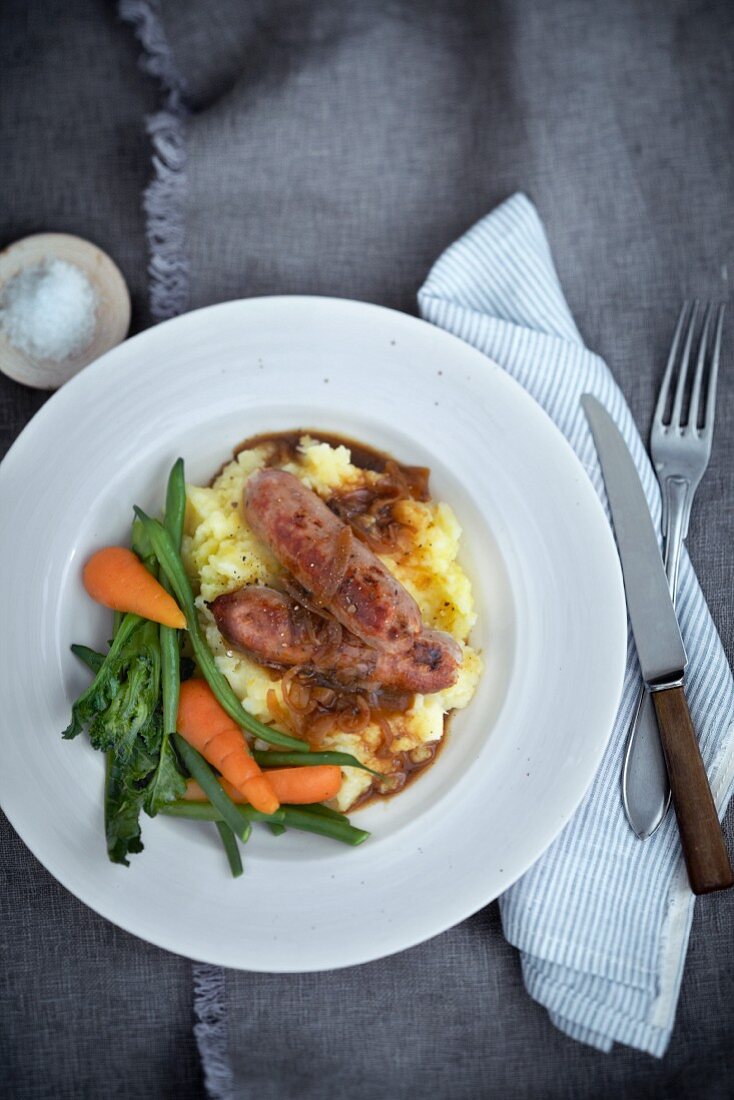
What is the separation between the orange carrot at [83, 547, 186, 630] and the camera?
3.34 meters

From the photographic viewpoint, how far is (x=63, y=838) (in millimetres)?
3316

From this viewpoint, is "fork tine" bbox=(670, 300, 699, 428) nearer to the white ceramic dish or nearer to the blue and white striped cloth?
the blue and white striped cloth

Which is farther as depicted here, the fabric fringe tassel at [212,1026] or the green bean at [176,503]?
the fabric fringe tassel at [212,1026]

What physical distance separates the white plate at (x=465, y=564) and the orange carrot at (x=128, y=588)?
12cm

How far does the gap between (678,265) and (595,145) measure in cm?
76

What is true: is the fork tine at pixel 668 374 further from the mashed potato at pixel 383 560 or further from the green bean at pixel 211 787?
the green bean at pixel 211 787

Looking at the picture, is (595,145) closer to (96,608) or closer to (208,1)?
(208,1)

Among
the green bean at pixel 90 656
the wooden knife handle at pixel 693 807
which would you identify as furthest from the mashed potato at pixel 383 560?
the wooden knife handle at pixel 693 807

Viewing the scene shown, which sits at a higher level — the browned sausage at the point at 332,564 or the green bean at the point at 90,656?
the browned sausage at the point at 332,564

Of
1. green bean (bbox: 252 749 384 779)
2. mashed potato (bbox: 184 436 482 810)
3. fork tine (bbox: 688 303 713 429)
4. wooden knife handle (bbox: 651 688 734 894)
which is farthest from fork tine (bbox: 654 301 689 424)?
green bean (bbox: 252 749 384 779)

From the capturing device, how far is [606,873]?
3.60m

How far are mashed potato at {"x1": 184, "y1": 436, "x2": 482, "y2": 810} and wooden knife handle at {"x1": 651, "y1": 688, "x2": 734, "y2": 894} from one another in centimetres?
87

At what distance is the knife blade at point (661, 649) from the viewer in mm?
3469

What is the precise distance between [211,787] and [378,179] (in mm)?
3078
